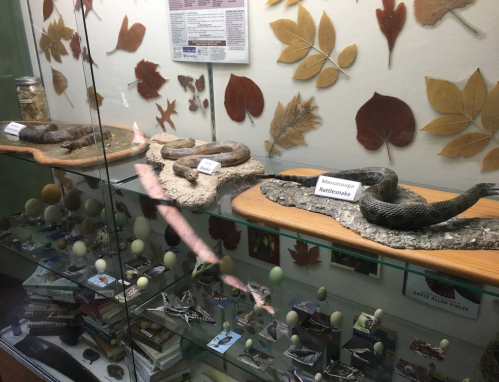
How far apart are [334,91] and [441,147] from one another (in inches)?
12.9

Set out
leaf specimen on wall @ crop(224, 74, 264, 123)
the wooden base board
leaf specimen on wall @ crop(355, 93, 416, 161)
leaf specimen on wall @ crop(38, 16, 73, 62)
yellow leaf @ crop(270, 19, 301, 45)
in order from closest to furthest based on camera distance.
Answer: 1. the wooden base board
2. leaf specimen on wall @ crop(355, 93, 416, 161)
3. yellow leaf @ crop(270, 19, 301, 45)
4. leaf specimen on wall @ crop(224, 74, 264, 123)
5. leaf specimen on wall @ crop(38, 16, 73, 62)

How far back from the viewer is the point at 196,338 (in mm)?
1253

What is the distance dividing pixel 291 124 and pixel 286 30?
0.91 feet

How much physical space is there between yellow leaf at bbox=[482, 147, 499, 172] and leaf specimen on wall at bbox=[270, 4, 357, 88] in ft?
1.39

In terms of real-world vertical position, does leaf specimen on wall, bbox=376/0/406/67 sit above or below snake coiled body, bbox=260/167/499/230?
above

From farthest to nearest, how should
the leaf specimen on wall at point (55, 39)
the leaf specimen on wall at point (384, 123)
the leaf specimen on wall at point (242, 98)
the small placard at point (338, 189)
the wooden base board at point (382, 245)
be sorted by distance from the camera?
1. the leaf specimen on wall at point (55, 39)
2. the leaf specimen on wall at point (242, 98)
3. the leaf specimen on wall at point (384, 123)
4. the small placard at point (338, 189)
5. the wooden base board at point (382, 245)

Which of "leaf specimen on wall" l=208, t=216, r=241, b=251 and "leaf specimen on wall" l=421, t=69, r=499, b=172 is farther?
"leaf specimen on wall" l=208, t=216, r=241, b=251

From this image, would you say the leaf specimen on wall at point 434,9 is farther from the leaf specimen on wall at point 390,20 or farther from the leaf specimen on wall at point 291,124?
the leaf specimen on wall at point 291,124

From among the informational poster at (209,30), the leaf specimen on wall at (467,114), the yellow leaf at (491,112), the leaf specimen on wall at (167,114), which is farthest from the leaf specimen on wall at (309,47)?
the leaf specimen on wall at (167,114)

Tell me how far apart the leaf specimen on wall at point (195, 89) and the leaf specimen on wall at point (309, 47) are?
340 mm

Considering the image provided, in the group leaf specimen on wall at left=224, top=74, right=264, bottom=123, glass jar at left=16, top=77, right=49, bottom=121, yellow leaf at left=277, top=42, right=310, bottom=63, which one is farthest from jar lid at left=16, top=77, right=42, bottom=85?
yellow leaf at left=277, top=42, right=310, bottom=63

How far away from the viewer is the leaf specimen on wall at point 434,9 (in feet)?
3.02

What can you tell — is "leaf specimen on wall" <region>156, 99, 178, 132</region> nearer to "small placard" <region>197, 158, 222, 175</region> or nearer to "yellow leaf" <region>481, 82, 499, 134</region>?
"small placard" <region>197, 158, 222, 175</region>

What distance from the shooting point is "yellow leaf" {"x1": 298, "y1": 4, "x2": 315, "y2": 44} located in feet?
3.67
